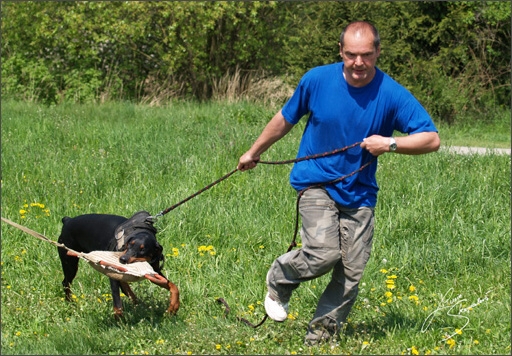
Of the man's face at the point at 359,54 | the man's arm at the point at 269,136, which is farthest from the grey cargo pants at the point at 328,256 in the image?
the man's face at the point at 359,54

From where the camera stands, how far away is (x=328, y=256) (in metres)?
4.43

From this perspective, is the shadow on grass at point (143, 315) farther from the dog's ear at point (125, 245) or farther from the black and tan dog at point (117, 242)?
the dog's ear at point (125, 245)

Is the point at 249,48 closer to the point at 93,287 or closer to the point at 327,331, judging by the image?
the point at 93,287

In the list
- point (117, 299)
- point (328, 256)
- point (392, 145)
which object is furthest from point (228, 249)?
point (392, 145)

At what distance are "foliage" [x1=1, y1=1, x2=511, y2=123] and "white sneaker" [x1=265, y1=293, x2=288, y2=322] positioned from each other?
10.4 metres

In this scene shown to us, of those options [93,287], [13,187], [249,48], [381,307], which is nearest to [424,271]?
[381,307]

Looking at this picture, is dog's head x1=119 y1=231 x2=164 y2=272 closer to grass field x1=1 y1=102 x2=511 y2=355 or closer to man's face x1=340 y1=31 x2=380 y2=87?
grass field x1=1 y1=102 x2=511 y2=355

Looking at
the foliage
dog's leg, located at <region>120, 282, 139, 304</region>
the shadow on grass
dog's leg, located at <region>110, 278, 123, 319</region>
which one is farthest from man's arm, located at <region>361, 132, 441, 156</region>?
the foliage

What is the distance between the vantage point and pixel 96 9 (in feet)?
54.6

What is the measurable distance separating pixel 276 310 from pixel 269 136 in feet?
3.44

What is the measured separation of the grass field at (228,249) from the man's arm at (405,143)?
117 centimetres

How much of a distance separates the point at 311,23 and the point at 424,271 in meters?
10.9

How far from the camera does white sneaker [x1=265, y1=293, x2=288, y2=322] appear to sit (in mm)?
4656

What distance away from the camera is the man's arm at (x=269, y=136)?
4.68 m
